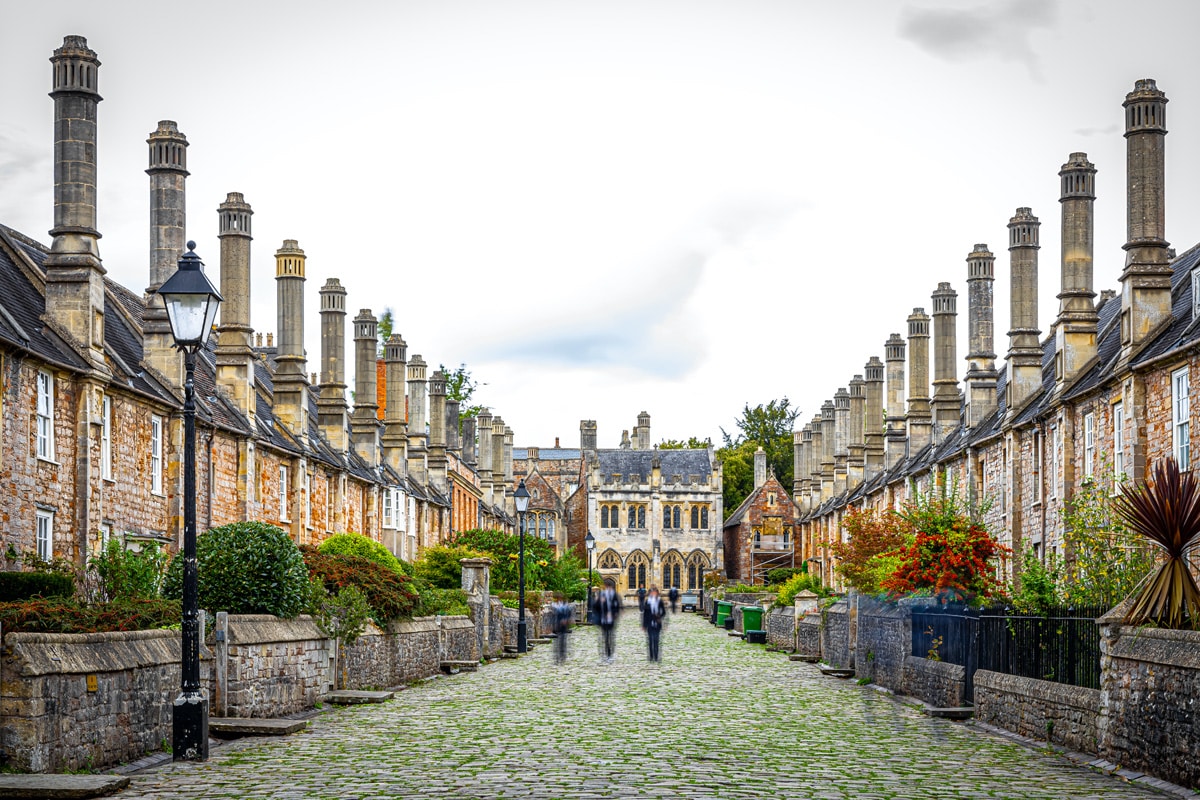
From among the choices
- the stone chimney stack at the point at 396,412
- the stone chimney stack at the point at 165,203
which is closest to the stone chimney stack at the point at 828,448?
the stone chimney stack at the point at 396,412

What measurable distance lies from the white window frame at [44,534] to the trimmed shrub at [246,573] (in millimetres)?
6534

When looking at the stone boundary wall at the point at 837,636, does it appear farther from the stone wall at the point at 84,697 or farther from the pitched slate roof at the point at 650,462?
the pitched slate roof at the point at 650,462

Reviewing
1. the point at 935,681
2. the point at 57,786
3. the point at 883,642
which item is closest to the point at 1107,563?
the point at 935,681

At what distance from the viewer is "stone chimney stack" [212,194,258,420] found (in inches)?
1543

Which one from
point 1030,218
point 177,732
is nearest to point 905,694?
point 177,732

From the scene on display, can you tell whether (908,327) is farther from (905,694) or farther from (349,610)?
(349,610)

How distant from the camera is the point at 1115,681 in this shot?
14.2 meters

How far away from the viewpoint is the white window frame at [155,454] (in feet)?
105

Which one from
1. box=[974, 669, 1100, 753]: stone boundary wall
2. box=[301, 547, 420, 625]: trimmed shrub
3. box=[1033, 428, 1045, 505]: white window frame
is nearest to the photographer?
box=[974, 669, 1100, 753]: stone boundary wall

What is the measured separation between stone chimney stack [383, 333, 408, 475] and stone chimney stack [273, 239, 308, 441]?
12227 millimetres

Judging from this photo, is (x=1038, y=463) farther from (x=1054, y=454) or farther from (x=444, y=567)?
(x=444, y=567)

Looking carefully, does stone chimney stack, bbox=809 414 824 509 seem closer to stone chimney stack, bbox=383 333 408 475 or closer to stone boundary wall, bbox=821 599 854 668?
stone chimney stack, bbox=383 333 408 475

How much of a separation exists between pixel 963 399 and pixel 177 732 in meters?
45.5

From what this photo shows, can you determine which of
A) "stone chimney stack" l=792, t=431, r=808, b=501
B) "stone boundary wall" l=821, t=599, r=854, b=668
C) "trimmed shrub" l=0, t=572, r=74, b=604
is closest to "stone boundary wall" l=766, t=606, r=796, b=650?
"stone boundary wall" l=821, t=599, r=854, b=668
